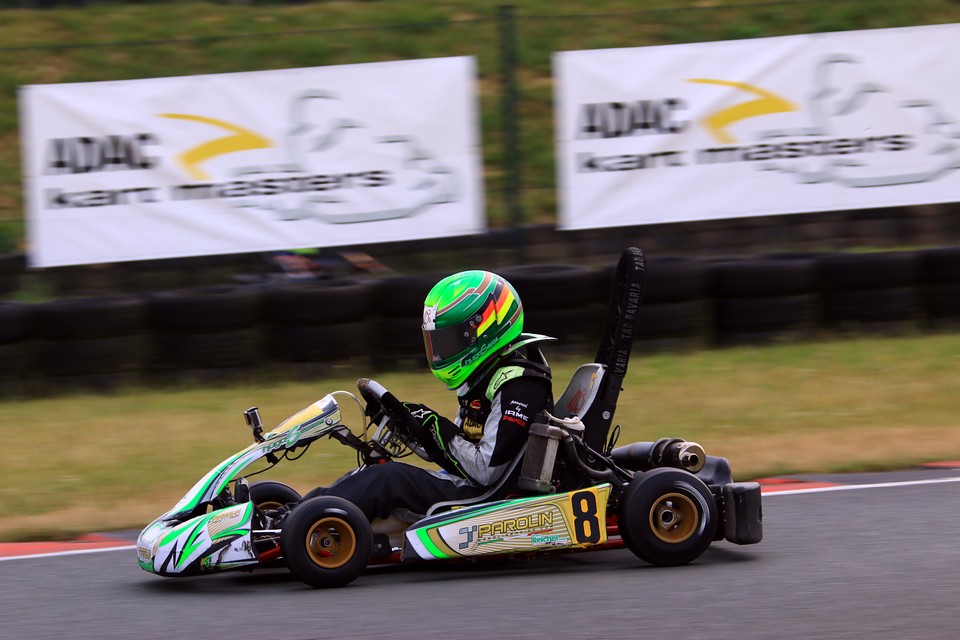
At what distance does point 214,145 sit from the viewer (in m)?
9.99

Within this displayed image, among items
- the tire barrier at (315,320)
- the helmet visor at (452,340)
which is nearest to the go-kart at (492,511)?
the helmet visor at (452,340)

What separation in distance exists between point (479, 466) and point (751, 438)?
306 cm

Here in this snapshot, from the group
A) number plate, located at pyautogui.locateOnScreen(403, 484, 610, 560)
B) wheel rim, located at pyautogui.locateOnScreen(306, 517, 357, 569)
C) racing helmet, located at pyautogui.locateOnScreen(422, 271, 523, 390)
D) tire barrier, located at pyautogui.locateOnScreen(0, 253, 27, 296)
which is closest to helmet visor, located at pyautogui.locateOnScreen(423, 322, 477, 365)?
racing helmet, located at pyautogui.locateOnScreen(422, 271, 523, 390)

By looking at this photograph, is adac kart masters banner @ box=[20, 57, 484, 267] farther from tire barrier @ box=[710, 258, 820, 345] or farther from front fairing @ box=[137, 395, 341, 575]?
front fairing @ box=[137, 395, 341, 575]

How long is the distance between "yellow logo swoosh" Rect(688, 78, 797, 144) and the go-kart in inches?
222

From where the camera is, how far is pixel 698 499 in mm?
4727

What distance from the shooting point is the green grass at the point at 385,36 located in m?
12.2

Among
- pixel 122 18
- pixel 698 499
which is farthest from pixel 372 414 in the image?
pixel 122 18

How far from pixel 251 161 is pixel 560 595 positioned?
20.6 ft

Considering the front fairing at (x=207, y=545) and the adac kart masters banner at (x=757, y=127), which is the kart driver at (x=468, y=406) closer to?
the front fairing at (x=207, y=545)

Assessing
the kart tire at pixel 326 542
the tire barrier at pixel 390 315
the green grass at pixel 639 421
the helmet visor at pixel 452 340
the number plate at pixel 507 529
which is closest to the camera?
the kart tire at pixel 326 542

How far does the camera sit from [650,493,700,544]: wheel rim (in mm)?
4727

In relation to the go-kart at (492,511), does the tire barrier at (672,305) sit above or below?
above

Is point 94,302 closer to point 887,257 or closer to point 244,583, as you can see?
point 244,583
